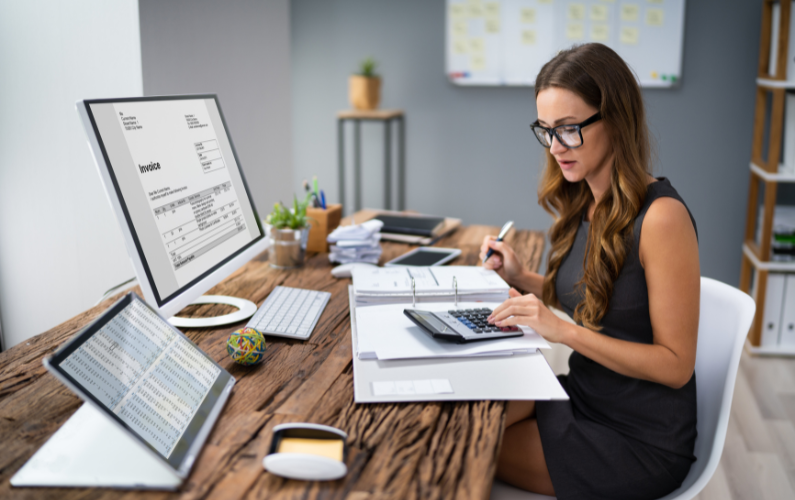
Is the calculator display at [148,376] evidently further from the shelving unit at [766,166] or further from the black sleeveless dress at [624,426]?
the shelving unit at [766,166]

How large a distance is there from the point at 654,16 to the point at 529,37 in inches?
26.8

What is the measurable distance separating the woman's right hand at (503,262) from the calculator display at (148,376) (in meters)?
0.78

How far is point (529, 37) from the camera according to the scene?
11.8ft

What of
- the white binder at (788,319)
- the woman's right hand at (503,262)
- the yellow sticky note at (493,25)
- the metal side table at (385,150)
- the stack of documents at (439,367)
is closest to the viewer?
the stack of documents at (439,367)

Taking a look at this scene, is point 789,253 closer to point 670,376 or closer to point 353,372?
point 670,376

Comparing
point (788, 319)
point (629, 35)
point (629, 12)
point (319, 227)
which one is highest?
point (629, 12)

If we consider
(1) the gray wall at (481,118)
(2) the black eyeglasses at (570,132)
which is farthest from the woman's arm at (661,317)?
(1) the gray wall at (481,118)

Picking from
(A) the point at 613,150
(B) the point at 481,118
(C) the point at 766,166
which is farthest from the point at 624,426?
(B) the point at 481,118

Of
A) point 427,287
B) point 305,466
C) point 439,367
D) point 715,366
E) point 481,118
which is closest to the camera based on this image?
point 305,466

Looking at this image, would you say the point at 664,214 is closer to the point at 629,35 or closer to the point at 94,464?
the point at 94,464

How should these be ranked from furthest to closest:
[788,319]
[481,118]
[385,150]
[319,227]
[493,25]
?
[385,150], [481,118], [493,25], [788,319], [319,227]

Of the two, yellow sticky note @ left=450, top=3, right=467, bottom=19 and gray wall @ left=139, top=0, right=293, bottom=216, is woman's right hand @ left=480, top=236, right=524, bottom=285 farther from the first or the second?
yellow sticky note @ left=450, top=3, right=467, bottom=19

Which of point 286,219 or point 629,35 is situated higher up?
point 629,35

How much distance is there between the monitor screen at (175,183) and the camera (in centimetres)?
102
